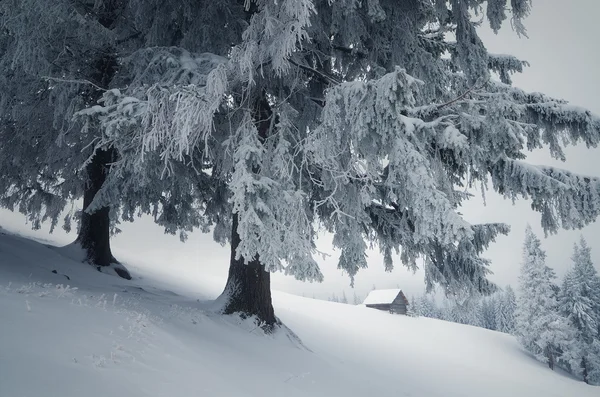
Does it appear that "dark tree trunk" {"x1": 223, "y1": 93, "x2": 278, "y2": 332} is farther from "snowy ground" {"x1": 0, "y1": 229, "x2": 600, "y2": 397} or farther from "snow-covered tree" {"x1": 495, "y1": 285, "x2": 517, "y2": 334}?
"snow-covered tree" {"x1": 495, "y1": 285, "x2": 517, "y2": 334}

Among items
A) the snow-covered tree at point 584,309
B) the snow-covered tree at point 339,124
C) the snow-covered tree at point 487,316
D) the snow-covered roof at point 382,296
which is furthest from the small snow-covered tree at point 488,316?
the snow-covered tree at point 339,124

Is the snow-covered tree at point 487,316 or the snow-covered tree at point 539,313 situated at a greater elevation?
the snow-covered tree at point 539,313

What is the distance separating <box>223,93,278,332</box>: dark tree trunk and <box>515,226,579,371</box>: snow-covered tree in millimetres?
34969

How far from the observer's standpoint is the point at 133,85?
5746mm

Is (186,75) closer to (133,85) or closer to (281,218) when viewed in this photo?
(133,85)

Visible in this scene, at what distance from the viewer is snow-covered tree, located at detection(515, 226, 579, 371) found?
32438 mm

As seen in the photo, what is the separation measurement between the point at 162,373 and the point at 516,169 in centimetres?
579

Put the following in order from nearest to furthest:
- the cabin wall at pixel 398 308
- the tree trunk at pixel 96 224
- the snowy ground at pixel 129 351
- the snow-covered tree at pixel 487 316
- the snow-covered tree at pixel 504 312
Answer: the snowy ground at pixel 129 351 → the tree trunk at pixel 96 224 → the cabin wall at pixel 398 308 → the snow-covered tree at pixel 504 312 → the snow-covered tree at pixel 487 316

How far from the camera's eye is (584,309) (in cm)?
3625

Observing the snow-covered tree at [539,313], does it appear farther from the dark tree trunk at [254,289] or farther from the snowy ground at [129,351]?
the dark tree trunk at [254,289]

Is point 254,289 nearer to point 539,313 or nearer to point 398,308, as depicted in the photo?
point 539,313

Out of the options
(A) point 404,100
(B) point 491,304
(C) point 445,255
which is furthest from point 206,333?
(B) point 491,304

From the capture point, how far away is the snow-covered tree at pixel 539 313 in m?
32.4

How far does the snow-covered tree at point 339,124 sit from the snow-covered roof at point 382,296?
37.4 m
